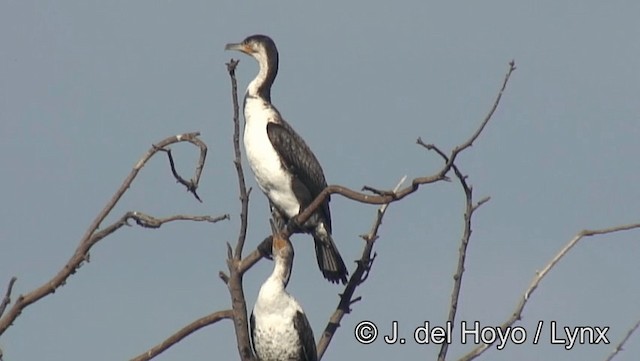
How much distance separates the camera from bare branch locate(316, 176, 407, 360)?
304 inches

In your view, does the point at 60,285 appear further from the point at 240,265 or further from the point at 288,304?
the point at 288,304

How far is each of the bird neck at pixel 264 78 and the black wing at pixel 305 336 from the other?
2737 mm

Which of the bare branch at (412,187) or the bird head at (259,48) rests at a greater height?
the bird head at (259,48)

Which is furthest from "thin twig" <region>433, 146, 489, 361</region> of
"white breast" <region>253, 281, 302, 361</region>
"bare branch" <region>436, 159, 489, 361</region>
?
"white breast" <region>253, 281, 302, 361</region>

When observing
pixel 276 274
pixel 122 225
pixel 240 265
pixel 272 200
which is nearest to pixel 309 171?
pixel 272 200

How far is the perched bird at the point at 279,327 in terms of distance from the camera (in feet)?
29.2

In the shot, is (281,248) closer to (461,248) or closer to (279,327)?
(279,327)

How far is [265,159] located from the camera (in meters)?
11.1

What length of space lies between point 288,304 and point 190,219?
2.65 m

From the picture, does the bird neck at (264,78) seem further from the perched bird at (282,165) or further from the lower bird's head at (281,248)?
the lower bird's head at (281,248)

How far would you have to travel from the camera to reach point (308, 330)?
9.00 metres

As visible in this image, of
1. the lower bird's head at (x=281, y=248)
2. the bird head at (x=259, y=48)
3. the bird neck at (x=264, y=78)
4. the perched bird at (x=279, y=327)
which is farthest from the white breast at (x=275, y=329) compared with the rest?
the bird head at (x=259, y=48)

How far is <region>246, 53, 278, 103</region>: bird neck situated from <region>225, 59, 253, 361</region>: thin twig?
167 inches

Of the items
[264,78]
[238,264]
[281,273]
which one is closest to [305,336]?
[281,273]
